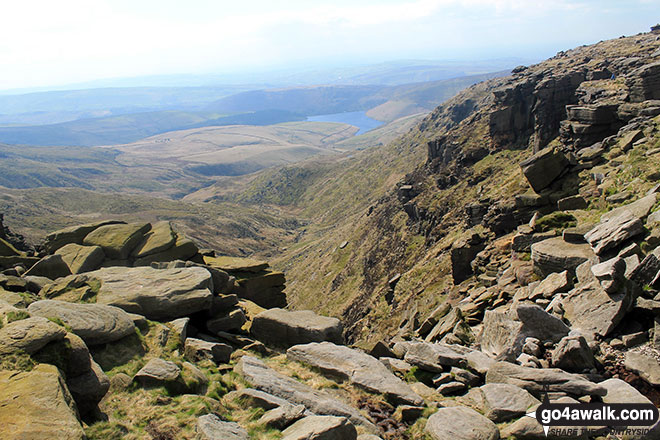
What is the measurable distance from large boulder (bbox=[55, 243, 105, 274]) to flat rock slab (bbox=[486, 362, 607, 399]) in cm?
2716

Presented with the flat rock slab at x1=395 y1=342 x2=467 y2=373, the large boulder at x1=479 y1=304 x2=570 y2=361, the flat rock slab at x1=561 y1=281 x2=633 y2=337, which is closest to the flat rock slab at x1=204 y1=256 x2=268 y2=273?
the flat rock slab at x1=395 y1=342 x2=467 y2=373

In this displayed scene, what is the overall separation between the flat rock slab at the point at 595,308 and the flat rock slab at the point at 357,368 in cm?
752

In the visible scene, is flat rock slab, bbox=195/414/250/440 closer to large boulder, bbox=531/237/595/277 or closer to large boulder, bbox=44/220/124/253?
large boulder, bbox=531/237/595/277

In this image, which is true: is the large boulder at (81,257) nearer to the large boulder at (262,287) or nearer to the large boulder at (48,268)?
the large boulder at (48,268)

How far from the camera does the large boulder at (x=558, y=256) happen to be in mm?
20531

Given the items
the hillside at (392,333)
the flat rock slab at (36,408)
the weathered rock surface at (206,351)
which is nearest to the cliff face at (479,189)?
the hillside at (392,333)

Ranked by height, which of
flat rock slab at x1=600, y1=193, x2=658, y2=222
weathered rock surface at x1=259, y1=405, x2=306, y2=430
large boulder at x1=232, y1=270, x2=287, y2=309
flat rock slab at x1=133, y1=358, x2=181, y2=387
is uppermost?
flat rock slab at x1=600, y1=193, x2=658, y2=222

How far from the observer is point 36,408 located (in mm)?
10125

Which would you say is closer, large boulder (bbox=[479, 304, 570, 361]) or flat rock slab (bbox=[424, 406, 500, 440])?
flat rock slab (bbox=[424, 406, 500, 440])

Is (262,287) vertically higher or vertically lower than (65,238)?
lower

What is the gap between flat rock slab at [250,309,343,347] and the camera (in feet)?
71.2

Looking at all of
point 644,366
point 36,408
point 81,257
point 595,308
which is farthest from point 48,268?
point 644,366

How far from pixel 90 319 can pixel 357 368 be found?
437 inches

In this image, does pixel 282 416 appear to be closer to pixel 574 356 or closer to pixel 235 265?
pixel 574 356
